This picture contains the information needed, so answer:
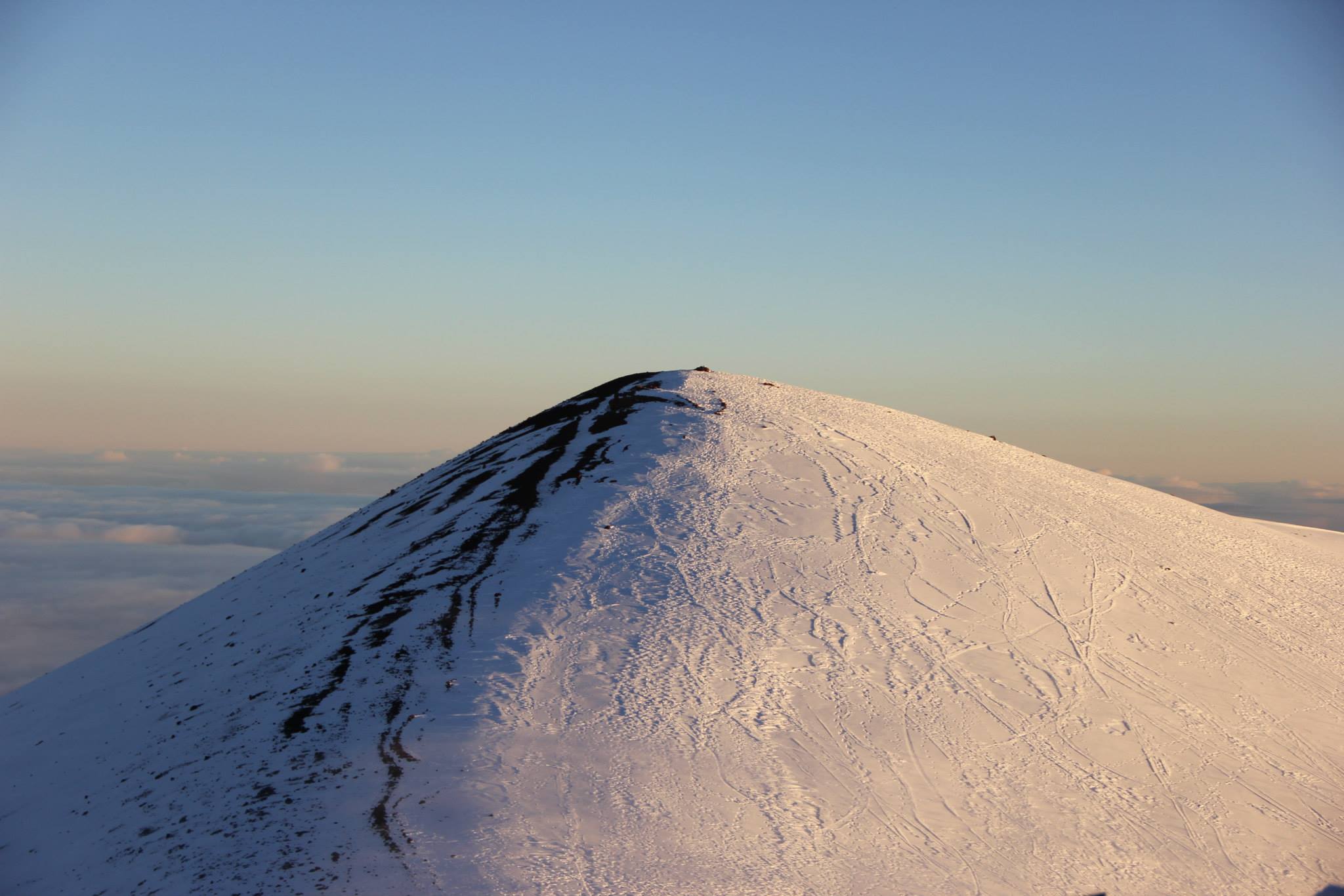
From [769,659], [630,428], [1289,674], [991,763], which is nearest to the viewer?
[991,763]

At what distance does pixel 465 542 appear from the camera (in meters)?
22.4

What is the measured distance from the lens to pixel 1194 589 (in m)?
24.1

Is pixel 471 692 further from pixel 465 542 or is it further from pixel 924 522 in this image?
pixel 924 522

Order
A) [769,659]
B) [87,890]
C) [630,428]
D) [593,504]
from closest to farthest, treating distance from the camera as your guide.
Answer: [87,890] → [769,659] → [593,504] → [630,428]

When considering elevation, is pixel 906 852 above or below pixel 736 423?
below

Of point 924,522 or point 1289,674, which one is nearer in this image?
point 1289,674

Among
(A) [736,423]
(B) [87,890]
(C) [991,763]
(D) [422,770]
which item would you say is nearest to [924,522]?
(A) [736,423]

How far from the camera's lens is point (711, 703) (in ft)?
53.7

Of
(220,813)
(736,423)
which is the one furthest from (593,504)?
(220,813)

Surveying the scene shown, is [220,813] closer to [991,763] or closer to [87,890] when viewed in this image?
[87,890]

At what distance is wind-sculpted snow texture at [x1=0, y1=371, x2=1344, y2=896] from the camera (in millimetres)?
13656

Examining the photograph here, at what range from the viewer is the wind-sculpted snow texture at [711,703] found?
44.8 ft

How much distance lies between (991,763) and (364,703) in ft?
37.9

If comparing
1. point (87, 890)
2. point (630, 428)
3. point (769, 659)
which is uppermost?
point (630, 428)
